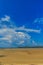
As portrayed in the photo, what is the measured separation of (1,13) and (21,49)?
0.34m

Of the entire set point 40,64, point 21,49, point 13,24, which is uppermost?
point 13,24

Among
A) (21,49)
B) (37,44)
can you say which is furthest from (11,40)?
(37,44)

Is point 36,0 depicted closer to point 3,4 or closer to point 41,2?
point 41,2

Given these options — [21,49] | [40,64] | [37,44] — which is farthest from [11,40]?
[40,64]

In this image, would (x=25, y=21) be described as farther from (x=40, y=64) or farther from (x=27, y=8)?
(x=40, y=64)

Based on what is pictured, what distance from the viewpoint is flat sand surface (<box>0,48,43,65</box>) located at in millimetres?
1027

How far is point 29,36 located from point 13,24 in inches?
6.6

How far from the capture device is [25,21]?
3.80 ft

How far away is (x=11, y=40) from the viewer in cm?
117

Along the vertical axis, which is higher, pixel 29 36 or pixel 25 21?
pixel 25 21

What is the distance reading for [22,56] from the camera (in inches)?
42.9

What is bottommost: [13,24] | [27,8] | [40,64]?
[40,64]

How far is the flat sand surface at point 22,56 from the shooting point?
1.03 meters

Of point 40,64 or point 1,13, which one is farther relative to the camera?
point 1,13
